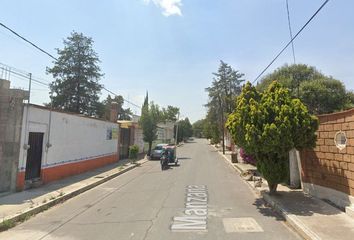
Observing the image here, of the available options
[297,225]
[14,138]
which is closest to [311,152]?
[297,225]

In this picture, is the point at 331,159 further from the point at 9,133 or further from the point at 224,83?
the point at 224,83

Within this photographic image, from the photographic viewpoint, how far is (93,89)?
56906 millimetres

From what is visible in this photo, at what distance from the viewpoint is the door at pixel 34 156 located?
15.8 m

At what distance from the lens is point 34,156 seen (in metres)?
16.3

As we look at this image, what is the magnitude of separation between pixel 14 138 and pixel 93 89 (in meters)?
43.4

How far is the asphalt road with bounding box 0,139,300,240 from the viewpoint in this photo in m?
8.56

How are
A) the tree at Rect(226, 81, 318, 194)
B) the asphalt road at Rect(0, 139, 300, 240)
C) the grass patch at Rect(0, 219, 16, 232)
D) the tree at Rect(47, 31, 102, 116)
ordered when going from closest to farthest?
the asphalt road at Rect(0, 139, 300, 240) < the grass patch at Rect(0, 219, 16, 232) < the tree at Rect(226, 81, 318, 194) < the tree at Rect(47, 31, 102, 116)

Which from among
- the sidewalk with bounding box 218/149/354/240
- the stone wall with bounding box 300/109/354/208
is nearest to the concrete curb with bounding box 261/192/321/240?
the sidewalk with bounding box 218/149/354/240

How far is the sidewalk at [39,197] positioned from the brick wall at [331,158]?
9560 millimetres

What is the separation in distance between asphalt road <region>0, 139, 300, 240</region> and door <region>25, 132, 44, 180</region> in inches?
112

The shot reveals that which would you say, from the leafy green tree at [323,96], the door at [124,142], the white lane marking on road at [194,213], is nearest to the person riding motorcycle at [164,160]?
the door at [124,142]

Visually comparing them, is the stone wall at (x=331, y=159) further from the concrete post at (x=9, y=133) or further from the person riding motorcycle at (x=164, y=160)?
the person riding motorcycle at (x=164, y=160)

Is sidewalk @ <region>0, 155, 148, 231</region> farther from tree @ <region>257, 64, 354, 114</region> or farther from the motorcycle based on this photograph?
tree @ <region>257, 64, 354, 114</region>

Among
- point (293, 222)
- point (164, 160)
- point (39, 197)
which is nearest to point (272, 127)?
point (293, 222)
